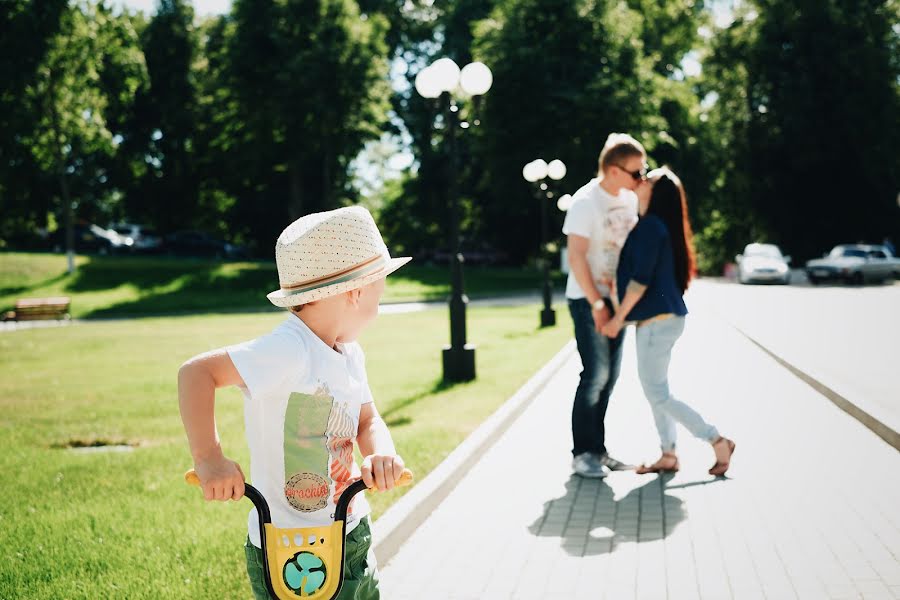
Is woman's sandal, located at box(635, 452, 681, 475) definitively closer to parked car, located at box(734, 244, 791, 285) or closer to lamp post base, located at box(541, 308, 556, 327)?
lamp post base, located at box(541, 308, 556, 327)

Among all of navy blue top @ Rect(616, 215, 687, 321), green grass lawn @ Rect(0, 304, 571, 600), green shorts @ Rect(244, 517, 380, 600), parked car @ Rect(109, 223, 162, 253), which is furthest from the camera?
parked car @ Rect(109, 223, 162, 253)

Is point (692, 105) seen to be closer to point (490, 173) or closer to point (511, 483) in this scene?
point (490, 173)

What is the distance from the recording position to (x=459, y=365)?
34.0 ft

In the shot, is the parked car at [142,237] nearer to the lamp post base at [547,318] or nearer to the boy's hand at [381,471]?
the lamp post base at [547,318]

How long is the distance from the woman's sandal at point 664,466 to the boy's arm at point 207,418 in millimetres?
4312

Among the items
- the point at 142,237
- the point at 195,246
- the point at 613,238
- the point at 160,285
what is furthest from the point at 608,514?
the point at 142,237

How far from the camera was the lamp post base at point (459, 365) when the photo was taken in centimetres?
1037

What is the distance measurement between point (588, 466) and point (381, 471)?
3.99 metres

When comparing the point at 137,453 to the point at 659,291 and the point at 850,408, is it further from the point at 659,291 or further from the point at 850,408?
the point at 850,408

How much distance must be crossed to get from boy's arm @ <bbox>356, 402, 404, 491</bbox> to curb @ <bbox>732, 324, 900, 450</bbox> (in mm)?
5294

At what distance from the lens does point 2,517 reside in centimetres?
504

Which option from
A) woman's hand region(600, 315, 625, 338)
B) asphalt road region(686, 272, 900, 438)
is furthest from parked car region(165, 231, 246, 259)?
woman's hand region(600, 315, 625, 338)

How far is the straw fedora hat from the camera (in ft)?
7.07

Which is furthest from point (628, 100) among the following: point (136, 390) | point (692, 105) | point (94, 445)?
point (94, 445)
